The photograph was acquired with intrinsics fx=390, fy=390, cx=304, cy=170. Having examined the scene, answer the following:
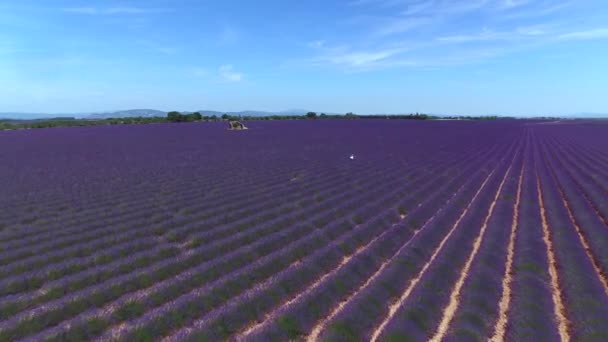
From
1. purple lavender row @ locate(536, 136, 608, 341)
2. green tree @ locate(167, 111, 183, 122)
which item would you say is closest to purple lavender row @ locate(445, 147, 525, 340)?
purple lavender row @ locate(536, 136, 608, 341)

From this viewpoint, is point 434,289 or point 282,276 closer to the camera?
point 434,289

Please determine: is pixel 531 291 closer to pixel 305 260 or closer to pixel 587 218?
pixel 305 260

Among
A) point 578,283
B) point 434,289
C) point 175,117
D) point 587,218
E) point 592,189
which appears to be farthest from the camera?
point 175,117

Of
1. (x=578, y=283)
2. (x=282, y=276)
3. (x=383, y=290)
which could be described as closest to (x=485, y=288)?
(x=578, y=283)

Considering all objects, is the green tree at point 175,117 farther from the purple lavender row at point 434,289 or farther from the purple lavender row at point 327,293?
the purple lavender row at point 434,289

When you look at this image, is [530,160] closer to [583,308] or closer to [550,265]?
[550,265]

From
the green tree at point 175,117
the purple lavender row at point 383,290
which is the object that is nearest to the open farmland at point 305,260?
the purple lavender row at point 383,290

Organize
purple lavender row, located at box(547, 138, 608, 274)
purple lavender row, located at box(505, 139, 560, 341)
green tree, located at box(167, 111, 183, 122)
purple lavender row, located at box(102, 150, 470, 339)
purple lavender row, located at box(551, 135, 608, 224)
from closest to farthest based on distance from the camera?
purple lavender row, located at box(505, 139, 560, 341)
purple lavender row, located at box(102, 150, 470, 339)
purple lavender row, located at box(547, 138, 608, 274)
purple lavender row, located at box(551, 135, 608, 224)
green tree, located at box(167, 111, 183, 122)

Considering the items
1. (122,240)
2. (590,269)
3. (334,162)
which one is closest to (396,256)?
(590,269)

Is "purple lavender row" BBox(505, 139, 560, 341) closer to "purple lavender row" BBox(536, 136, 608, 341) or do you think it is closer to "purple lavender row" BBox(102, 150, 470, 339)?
"purple lavender row" BBox(536, 136, 608, 341)
